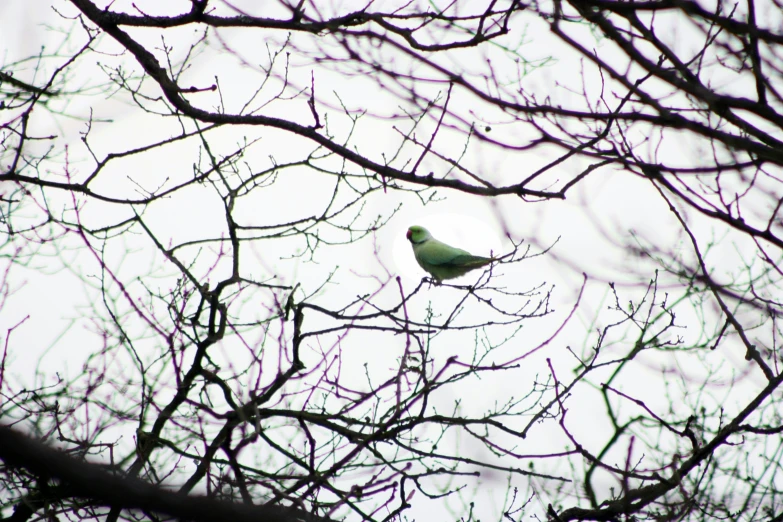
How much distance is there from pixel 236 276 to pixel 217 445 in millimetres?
914

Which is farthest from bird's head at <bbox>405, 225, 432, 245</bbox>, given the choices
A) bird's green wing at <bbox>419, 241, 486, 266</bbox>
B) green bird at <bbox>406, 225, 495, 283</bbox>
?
bird's green wing at <bbox>419, 241, 486, 266</bbox>

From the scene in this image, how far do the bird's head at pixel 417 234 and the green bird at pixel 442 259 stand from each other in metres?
0.17

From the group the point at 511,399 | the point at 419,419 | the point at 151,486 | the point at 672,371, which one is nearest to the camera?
the point at 151,486

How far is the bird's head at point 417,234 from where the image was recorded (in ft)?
34.6

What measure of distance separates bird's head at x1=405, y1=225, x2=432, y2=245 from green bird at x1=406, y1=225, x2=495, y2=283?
174 mm

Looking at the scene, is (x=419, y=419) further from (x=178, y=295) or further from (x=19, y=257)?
(x=19, y=257)

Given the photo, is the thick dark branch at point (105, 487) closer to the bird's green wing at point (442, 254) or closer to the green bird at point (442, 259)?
the green bird at point (442, 259)

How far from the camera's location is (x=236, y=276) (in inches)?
141

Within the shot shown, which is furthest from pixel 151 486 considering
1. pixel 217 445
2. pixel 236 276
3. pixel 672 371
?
pixel 672 371

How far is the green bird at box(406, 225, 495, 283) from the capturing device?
30.5 ft

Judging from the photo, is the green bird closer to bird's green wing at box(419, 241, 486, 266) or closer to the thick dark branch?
bird's green wing at box(419, 241, 486, 266)

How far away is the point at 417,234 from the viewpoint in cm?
1066

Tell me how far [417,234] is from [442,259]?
121 cm

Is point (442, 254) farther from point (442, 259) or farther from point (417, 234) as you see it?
point (417, 234)
